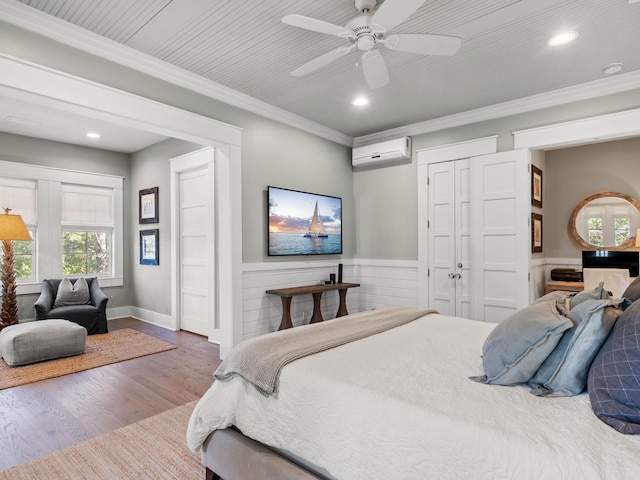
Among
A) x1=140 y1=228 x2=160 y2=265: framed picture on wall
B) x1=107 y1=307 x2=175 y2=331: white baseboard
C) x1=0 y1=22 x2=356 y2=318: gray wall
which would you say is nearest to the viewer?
x1=0 y1=22 x2=356 y2=318: gray wall

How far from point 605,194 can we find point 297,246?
393 cm

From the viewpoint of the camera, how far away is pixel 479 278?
4406 millimetres

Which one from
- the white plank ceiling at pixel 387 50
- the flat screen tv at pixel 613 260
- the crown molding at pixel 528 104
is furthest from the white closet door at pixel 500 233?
the white plank ceiling at pixel 387 50

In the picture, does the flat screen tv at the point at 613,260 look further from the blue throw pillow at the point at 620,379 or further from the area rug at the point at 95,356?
the area rug at the point at 95,356

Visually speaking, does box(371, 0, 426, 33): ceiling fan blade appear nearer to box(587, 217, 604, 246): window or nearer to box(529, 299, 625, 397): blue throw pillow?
box(529, 299, 625, 397): blue throw pillow

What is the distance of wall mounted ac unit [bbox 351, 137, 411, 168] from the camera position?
4.92m

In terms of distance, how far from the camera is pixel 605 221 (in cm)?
477

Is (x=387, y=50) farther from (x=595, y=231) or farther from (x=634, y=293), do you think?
(x=595, y=231)

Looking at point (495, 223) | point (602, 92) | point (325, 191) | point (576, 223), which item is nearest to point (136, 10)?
point (325, 191)

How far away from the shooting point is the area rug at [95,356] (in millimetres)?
3422

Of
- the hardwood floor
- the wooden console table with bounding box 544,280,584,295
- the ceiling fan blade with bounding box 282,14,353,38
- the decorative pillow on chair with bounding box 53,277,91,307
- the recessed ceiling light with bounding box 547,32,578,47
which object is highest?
the recessed ceiling light with bounding box 547,32,578,47

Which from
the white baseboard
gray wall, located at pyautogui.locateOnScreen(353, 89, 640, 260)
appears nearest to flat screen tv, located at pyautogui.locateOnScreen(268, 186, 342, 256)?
gray wall, located at pyautogui.locateOnScreen(353, 89, 640, 260)

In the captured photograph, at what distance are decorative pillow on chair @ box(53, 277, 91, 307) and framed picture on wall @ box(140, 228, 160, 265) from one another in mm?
942

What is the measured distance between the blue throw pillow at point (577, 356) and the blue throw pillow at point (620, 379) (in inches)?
1.7
